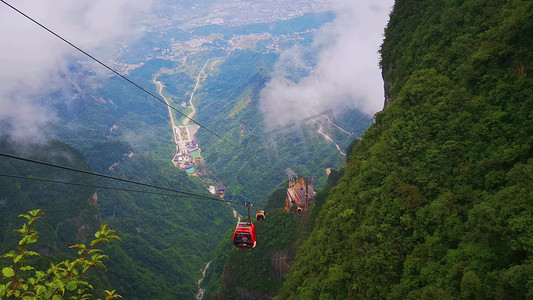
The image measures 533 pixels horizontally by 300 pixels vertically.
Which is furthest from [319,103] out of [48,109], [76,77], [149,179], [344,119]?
[76,77]

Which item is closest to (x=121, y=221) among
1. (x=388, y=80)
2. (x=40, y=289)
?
(x=388, y=80)

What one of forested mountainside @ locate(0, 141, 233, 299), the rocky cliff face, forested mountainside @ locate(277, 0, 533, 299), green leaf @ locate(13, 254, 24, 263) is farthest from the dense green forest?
green leaf @ locate(13, 254, 24, 263)

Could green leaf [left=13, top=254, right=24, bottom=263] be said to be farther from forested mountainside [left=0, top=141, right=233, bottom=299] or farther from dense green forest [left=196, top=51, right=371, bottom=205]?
dense green forest [left=196, top=51, right=371, bottom=205]

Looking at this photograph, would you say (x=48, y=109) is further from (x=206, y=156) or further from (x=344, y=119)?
(x=344, y=119)

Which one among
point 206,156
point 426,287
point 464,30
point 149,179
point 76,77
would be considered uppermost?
point 76,77

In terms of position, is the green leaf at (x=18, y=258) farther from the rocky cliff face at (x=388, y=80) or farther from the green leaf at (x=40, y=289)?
the rocky cliff face at (x=388, y=80)

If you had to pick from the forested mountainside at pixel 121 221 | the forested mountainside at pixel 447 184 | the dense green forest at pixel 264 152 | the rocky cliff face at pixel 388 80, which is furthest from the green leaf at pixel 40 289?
the dense green forest at pixel 264 152

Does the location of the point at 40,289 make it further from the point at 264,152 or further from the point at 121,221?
the point at 264,152
